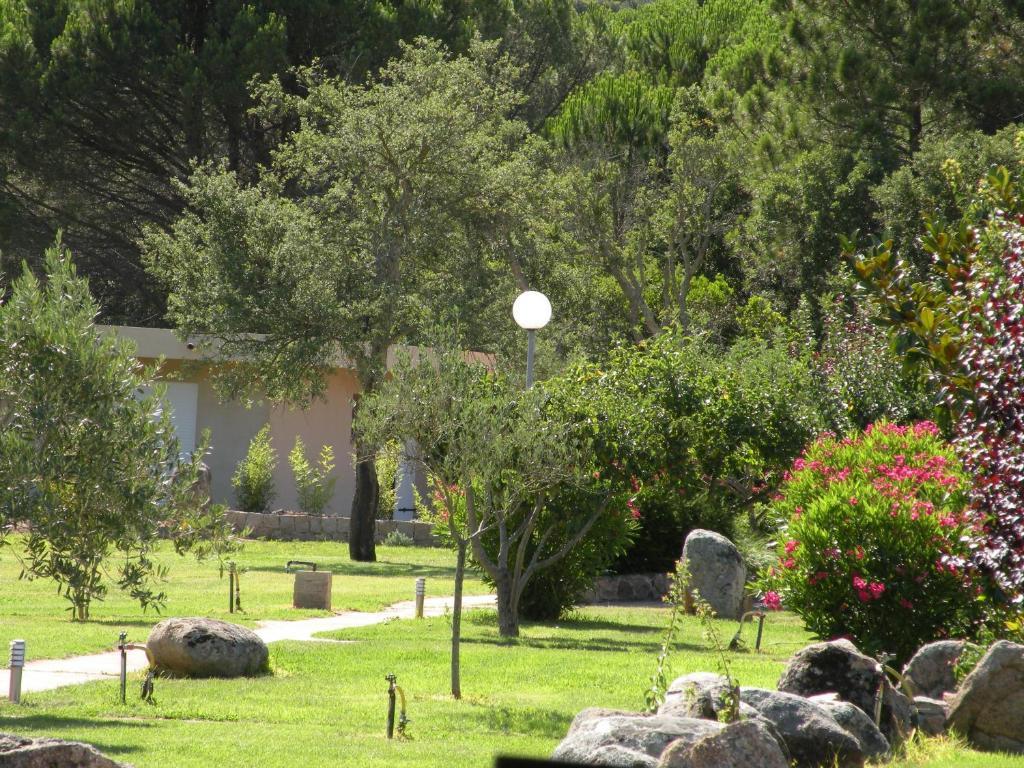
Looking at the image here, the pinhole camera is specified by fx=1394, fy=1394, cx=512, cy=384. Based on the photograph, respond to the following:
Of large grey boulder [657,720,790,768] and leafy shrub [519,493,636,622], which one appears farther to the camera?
leafy shrub [519,493,636,622]

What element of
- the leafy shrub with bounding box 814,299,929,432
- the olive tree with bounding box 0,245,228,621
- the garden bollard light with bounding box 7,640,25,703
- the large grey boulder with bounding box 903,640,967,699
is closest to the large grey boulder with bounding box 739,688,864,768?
the large grey boulder with bounding box 903,640,967,699

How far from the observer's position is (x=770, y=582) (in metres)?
13.5

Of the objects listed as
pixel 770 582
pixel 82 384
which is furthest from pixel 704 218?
pixel 82 384

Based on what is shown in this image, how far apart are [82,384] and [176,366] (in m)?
22.0

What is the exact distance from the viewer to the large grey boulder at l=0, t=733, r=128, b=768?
197 inches

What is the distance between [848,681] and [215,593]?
12039 millimetres

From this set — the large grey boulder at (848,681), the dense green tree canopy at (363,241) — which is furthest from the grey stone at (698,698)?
the dense green tree canopy at (363,241)

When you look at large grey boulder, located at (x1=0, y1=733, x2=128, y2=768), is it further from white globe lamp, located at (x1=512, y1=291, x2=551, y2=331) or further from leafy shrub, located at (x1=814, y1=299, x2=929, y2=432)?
leafy shrub, located at (x1=814, y1=299, x2=929, y2=432)

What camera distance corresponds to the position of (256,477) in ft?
102

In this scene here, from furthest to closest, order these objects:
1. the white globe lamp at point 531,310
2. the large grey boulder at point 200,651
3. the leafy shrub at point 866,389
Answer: the leafy shrub at point 866,389, the white globe lamp at point 531,310, the large grey boulder at point 200,651

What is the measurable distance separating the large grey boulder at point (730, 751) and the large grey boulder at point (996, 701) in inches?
133

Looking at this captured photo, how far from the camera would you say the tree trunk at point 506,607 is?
51.6ft

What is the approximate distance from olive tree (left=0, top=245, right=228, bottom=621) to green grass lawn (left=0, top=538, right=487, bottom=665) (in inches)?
47.1

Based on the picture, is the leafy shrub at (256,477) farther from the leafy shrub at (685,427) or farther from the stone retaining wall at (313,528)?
the leafy shrub at (685,427)
